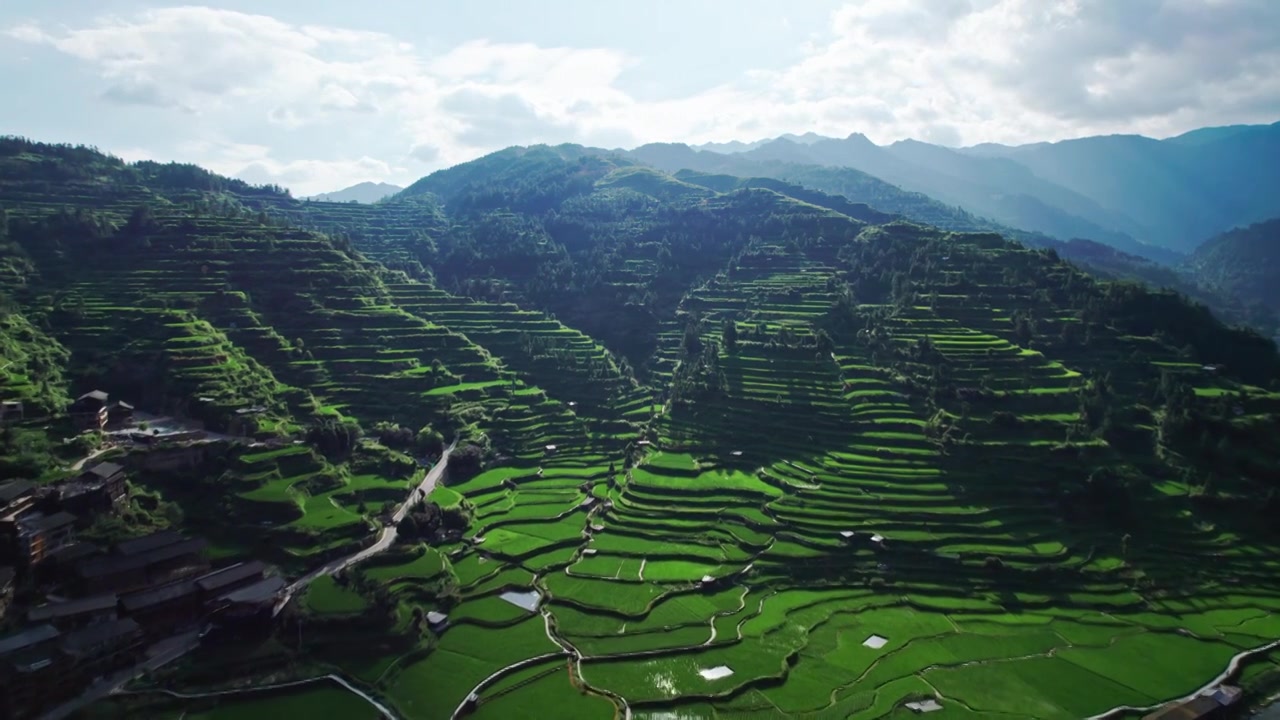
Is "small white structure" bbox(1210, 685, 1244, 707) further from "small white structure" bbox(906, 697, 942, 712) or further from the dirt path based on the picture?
the dirt path

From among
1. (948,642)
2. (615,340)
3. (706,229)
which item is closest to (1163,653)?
(948,642)

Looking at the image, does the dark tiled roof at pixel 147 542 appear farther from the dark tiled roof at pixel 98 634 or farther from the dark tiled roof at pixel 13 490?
the dark tiled roof at pixel 13 490

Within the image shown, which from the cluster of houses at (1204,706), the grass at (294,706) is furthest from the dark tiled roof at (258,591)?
the cluster of houses at (1204,706)

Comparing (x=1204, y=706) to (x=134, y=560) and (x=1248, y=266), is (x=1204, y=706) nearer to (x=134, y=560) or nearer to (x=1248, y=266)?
(x=134, y=560)

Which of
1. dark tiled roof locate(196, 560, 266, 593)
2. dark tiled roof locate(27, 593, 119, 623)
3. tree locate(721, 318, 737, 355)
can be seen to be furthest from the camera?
tree locate(721, 318, 737, 355)

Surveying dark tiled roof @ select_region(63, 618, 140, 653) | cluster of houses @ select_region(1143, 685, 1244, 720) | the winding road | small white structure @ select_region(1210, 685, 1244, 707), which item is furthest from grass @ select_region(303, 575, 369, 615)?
small white structure @ select_region(1210, 685, 1244, 707)

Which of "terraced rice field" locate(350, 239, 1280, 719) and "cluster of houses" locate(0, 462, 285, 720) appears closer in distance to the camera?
"cluster of houses" locate(0, 462, 285, 720)

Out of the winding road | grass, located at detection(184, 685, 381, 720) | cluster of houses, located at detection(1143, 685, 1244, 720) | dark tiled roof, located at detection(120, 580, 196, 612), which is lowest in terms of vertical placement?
cluster of houses, located at detection(1143, 685, 1244, 720)
